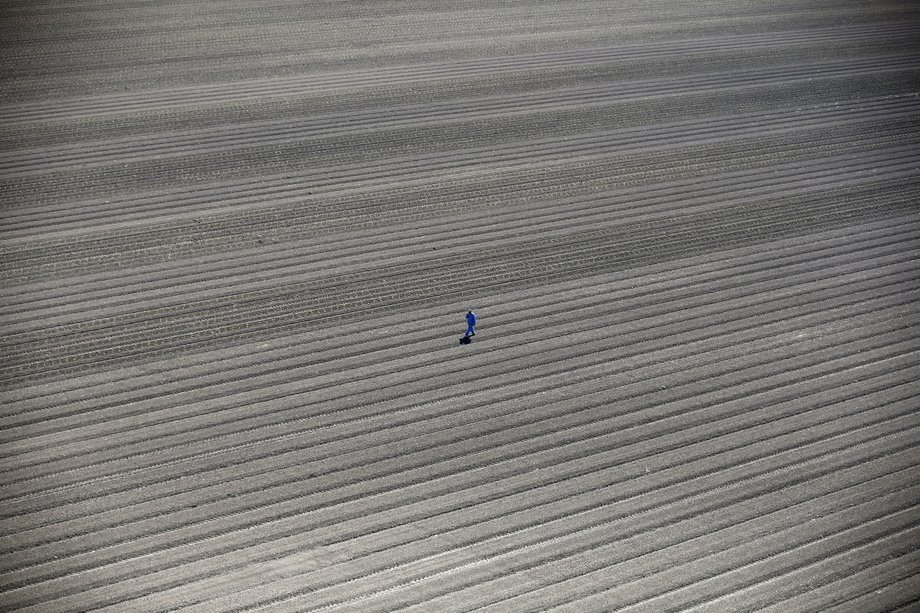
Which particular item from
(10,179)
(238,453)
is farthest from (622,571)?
(10,179)

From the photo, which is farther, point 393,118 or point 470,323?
point 393,118

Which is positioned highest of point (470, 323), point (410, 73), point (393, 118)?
point (410, 73)

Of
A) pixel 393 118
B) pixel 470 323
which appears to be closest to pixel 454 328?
pixel 470 323

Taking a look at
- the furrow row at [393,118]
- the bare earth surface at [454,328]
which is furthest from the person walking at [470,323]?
the furrow row at [393,118]

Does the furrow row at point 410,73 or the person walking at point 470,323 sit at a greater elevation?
the furrow row at point 410,73

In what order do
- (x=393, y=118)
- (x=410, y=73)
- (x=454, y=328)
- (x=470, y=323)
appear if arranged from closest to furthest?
(x=470, y=323) → (x=454, y=328) → (x=393, y=118) → (x=410, y=73)

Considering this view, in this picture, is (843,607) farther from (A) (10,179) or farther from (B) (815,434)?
(A) (10,179)

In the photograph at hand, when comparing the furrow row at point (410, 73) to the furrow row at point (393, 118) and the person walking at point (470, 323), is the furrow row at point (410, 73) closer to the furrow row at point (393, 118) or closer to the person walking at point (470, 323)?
the furrow row at point (393, 118)

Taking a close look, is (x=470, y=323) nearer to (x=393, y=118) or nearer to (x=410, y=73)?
(x=393, y=118)
